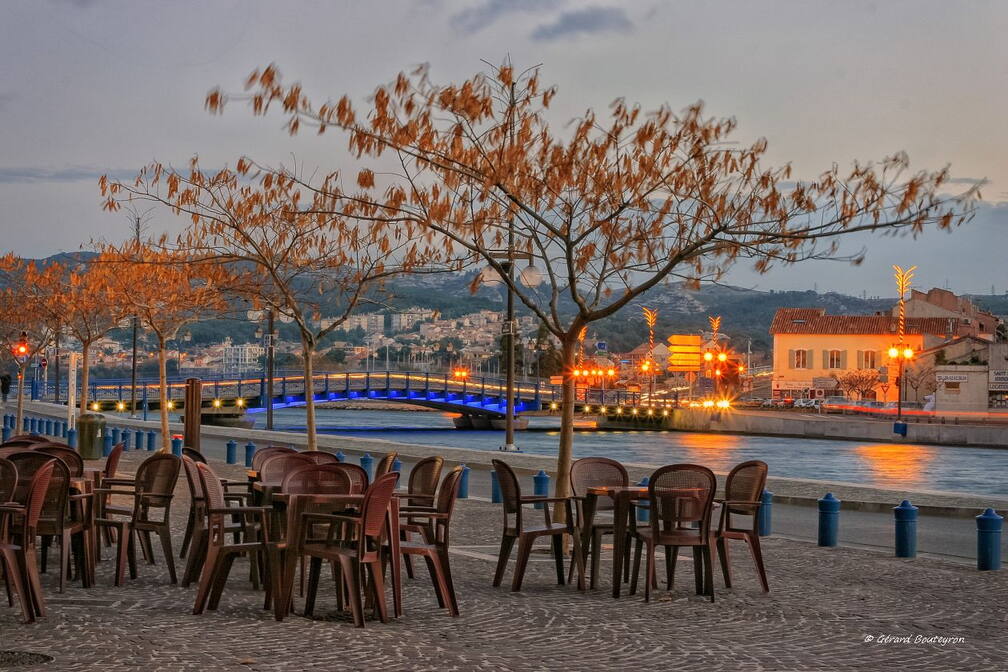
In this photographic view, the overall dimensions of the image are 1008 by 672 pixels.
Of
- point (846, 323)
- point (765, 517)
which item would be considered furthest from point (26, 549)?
point (846, 323)

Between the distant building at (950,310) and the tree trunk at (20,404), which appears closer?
the tree trunk at (20,404)

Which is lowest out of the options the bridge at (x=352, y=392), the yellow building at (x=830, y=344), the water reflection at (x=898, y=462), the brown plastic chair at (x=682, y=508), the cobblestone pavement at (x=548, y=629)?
the water reflection at (x=898, y=462)

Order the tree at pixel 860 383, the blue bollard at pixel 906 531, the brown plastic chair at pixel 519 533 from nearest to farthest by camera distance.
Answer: the brown plastic chair at pixel 519 533
the blue bollard at pixel 906 531
the tree at pixel 860 383

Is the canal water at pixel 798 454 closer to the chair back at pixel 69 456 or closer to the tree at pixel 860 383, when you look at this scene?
the chair back at pixel 69 456

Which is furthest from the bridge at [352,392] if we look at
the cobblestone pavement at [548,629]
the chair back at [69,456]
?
the cobblestone pavement at [548,629]

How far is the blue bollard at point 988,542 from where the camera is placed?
12.5 metres

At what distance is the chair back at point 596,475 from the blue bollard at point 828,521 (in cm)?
393

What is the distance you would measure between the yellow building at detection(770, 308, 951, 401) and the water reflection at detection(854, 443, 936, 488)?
45.3 m

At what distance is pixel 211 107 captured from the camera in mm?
12219

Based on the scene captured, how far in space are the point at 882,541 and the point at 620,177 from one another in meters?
5.74

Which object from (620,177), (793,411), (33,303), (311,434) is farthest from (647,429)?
(620,177)

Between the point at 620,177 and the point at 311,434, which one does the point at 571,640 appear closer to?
the point at 620,177

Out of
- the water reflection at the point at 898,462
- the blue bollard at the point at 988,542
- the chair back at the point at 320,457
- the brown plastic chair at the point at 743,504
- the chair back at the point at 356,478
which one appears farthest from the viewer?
the water reflection at the point at 898,462

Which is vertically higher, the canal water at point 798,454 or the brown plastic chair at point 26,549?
the brown plastic chair at point 26,549
